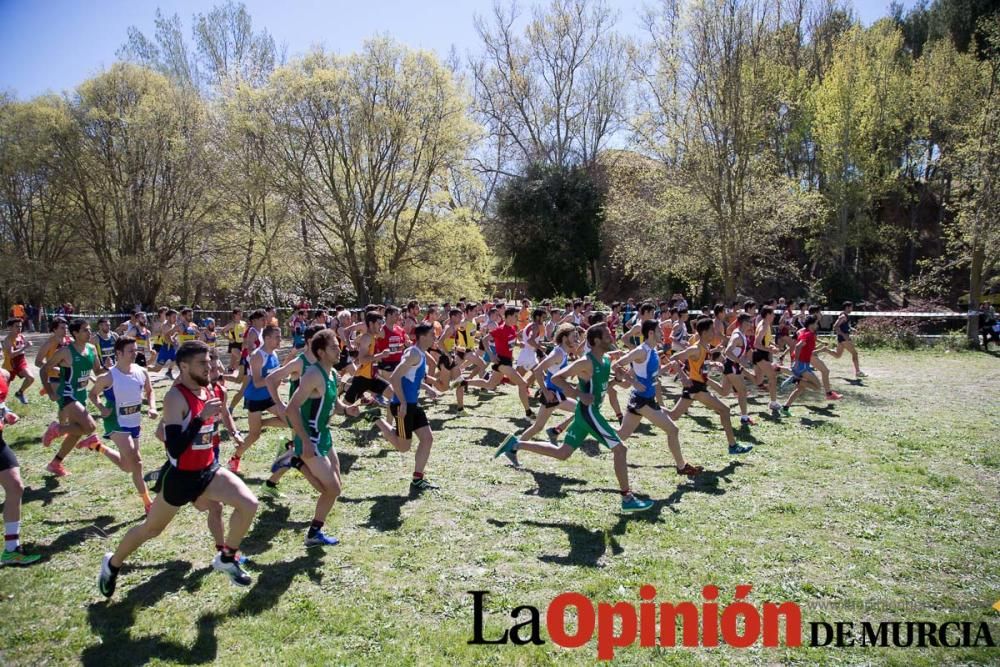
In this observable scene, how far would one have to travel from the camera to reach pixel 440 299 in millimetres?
34000

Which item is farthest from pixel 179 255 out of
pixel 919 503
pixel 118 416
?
pixel 919 503

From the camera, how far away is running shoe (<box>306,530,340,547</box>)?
603 cm

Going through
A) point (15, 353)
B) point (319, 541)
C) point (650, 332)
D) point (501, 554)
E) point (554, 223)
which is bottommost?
point (501, 554)

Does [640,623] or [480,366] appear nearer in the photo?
[640,623]

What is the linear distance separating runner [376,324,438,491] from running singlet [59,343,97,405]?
4109mm

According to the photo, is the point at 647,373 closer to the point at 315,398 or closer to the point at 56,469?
the point at 315,398

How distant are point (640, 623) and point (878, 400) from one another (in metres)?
11.4

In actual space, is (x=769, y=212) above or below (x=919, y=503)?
above

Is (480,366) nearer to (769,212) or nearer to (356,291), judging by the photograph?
(769,212)

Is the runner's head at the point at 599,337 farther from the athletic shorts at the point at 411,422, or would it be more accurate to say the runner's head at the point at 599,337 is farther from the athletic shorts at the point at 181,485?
the athletic shorts at the point at 181,485

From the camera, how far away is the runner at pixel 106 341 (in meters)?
12.8

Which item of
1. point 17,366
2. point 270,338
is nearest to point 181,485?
point 270,338

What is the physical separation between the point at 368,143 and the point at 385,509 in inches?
A: 1094

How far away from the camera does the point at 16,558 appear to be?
5.64 m
